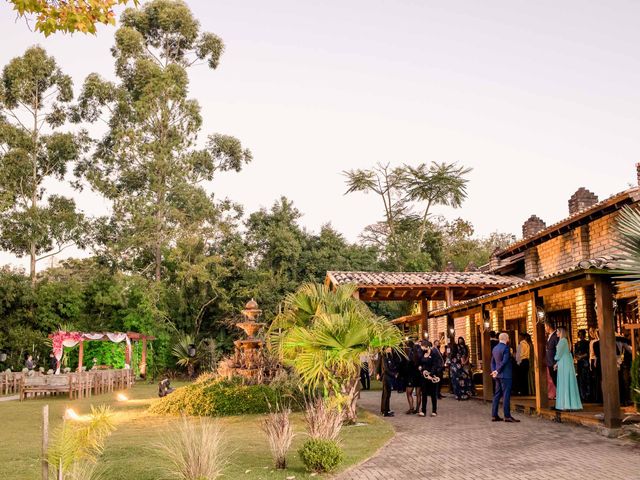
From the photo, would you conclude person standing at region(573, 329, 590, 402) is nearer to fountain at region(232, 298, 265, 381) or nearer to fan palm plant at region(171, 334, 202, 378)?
fountain at region(232, 298, 265, 381)

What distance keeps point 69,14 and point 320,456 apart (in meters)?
6.05

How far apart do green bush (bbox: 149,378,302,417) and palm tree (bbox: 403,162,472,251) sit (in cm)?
3075

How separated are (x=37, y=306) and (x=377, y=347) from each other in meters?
27.9

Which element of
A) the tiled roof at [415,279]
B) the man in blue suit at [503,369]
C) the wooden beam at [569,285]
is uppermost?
the tiled roof at [415,279]

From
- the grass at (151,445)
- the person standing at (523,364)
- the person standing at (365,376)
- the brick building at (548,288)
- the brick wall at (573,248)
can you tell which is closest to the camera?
the grass at (151,445)

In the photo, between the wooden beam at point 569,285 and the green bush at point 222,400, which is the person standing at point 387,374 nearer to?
the green bush at point 222,400

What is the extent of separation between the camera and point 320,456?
28.8 feet

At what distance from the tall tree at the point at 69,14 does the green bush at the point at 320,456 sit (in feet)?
18.9

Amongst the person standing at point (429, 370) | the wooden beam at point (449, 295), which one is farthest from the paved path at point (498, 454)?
the wooden beam at point (449, 295)

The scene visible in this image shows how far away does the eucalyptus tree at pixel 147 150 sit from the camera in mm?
39781

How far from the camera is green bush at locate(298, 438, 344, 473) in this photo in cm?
880

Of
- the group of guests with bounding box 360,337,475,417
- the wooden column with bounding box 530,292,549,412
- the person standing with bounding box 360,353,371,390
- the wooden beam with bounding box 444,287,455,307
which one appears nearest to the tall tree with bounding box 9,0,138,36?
the group of guests with bounding box 360,337,475,417

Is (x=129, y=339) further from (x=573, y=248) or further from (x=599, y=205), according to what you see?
(x=599, y=205)

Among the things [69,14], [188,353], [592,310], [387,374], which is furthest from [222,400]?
[188,353]
